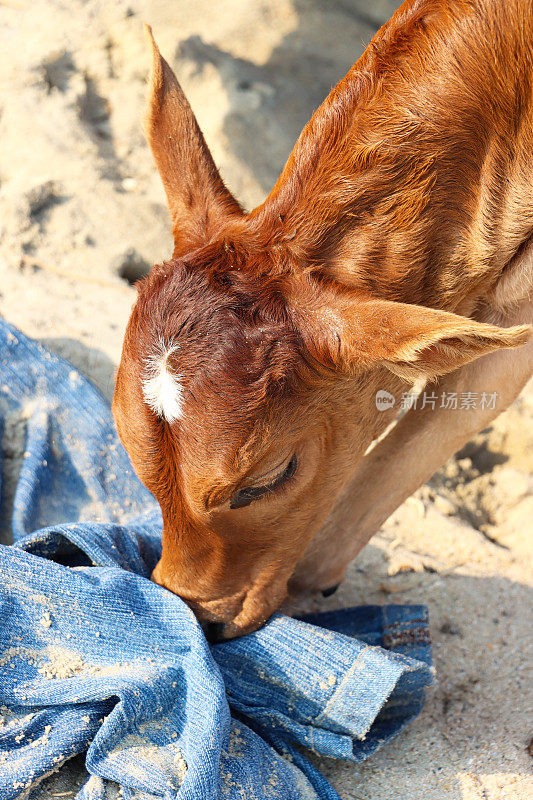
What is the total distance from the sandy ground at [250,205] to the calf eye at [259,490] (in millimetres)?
777

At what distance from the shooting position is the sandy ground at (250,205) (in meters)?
2.39

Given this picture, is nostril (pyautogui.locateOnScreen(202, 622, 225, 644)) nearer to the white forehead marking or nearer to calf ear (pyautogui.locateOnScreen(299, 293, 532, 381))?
the white forehead marking

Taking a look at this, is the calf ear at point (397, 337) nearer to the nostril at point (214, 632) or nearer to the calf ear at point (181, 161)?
the calf ear at point (181, 161)

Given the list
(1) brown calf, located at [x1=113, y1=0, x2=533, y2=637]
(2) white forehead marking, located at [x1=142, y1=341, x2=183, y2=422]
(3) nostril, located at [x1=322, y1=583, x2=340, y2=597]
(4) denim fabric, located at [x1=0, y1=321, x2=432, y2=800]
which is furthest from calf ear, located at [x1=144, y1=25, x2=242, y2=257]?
(3) nostril, located at [x1=322, y1=583, x2=340, y2=597]

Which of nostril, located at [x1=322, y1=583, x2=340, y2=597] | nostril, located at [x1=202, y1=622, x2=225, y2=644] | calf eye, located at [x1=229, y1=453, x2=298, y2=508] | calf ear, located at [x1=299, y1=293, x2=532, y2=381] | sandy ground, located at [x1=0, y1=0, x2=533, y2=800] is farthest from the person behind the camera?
nostril, located at [x1=322, y1=583, x2=340, y2=597]

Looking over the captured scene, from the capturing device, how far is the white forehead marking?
183 cm

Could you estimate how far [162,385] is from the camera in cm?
184

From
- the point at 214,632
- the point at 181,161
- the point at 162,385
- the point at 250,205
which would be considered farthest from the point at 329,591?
the point at 250,205

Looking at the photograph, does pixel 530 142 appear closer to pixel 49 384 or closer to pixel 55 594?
pixel 55 594

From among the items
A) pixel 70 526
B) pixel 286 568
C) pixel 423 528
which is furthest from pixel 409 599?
pixel 70 526

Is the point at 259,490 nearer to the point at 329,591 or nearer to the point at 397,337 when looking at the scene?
the point at 397,337

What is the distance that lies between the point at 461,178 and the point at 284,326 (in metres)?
0.68

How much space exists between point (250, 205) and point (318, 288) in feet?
9.99

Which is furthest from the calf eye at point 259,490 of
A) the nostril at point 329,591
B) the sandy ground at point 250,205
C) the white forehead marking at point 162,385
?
the sandy ground at point 250,205
